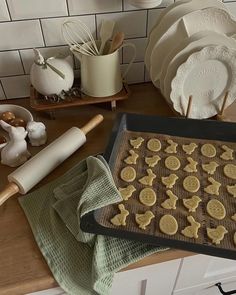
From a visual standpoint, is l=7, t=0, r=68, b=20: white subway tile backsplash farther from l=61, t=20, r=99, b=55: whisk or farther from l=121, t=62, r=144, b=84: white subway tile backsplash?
l=121, t=62, r=144, b=84: white subway tile backsplash

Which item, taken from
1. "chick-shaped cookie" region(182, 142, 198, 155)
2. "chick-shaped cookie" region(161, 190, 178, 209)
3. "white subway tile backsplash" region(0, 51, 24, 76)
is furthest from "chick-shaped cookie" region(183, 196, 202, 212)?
"white subway tile backsplash" region(0, 51, 24, 76)

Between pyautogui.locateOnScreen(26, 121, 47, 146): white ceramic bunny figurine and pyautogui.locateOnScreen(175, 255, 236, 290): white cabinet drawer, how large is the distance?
16.3 inches

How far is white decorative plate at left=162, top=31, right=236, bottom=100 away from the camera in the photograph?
694 mm

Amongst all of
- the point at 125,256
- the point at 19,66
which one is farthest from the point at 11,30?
the point at 125,256

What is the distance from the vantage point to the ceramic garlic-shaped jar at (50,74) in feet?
2.39

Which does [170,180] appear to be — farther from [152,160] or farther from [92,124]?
[92,124]

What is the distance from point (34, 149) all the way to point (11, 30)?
0.99ft

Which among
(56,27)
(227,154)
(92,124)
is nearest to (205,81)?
(227,154)

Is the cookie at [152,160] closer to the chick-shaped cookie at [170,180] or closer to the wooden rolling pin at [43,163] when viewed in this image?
the chick-shaped cookie at [170,180]

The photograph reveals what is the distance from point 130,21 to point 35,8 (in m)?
0.24

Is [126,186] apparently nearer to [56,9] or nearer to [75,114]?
[75,114]

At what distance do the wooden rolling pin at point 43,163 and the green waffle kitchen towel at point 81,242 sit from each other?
5 cm

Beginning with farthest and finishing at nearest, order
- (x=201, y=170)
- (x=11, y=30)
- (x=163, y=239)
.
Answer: (x=11, y=30), (x=201, y=170), (x=163, y=239)

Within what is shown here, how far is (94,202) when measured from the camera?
0.55m
